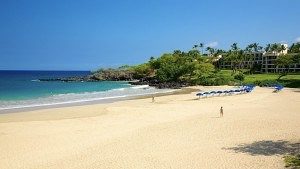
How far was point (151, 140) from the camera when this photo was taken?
2067 centimetres

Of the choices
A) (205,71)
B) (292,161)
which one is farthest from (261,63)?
(292,161)

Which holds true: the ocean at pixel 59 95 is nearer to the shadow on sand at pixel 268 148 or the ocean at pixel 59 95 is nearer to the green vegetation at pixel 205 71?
the green vegetation at pixel 205 71

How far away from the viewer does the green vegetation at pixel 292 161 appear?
14817mm

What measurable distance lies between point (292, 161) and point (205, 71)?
72407mm

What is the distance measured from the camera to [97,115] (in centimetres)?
3234

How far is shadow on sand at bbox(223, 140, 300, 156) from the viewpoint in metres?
17.4

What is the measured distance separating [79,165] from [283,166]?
27.4 ft

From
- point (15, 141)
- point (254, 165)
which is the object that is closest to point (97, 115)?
point (15, 141)

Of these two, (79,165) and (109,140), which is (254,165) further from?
(109,140)

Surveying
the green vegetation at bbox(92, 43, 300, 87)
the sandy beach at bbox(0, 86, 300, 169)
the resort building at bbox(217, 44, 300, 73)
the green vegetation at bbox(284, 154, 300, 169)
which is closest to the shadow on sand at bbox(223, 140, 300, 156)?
the sandy beach at bbox(0, 86, 300, 169)

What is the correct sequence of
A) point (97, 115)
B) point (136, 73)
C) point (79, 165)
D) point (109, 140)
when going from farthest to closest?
point (136, 73), point (97, 115), point (109, 140), point (79, 165)

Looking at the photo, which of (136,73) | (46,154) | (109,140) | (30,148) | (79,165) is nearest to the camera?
(79,165)

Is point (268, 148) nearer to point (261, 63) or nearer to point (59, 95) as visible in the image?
point (59, 95)

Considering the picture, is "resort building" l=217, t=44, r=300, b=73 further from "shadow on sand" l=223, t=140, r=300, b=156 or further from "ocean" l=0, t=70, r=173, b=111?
"shadow on sand" l=223, t=140, r=300, b=156
